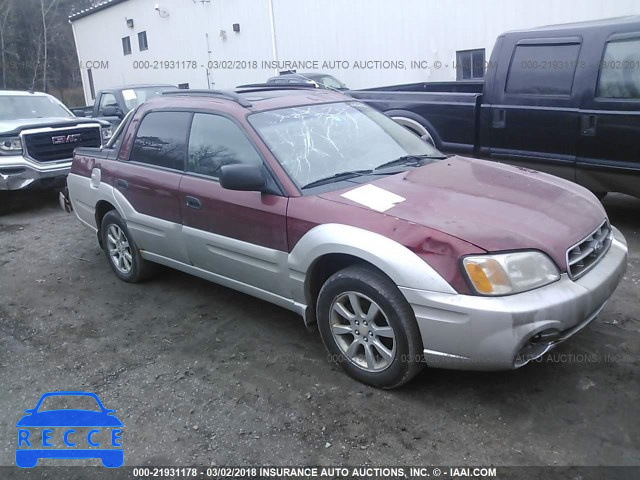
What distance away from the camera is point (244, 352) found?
12.4 ft

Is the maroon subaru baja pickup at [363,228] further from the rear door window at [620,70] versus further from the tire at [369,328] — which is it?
the rear door window at [620,70]

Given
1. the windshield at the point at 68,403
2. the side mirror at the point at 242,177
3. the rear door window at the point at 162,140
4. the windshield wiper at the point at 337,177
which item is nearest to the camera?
the windshield at the point at 68,403

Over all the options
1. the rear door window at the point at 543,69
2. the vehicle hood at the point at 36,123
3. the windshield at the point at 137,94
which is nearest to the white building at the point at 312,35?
the rear door window at the point at 543,69

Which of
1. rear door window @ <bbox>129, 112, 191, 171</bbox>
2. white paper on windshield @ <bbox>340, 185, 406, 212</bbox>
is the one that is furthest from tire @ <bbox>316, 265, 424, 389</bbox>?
rear door window @ <bbox>129, 112, 191, 171</bbox>

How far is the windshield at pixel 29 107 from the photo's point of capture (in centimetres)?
894

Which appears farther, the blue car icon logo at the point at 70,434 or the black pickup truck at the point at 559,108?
the black pickup truck at the point at 559,108

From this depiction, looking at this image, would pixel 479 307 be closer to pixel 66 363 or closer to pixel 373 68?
pixel 66 363

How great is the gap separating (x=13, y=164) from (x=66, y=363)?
205 inches

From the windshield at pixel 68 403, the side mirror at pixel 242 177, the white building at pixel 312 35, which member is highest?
the white building at pixel 312 35

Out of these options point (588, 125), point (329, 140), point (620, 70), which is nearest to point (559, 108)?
point (588, 125)

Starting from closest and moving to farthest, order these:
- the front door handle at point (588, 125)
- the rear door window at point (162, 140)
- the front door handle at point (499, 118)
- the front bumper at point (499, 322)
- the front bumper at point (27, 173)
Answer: the front bumper at point (499, 322) < the rear door window at point (162, 140) < the front door handle at point (588, 125) < the front door handle at point (499, 118) < the front bumper at point (27, 173)

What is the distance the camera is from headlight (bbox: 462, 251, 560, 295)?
273 centimetres

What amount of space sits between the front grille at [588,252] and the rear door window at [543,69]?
110 inches

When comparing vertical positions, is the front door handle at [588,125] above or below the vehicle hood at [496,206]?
above
